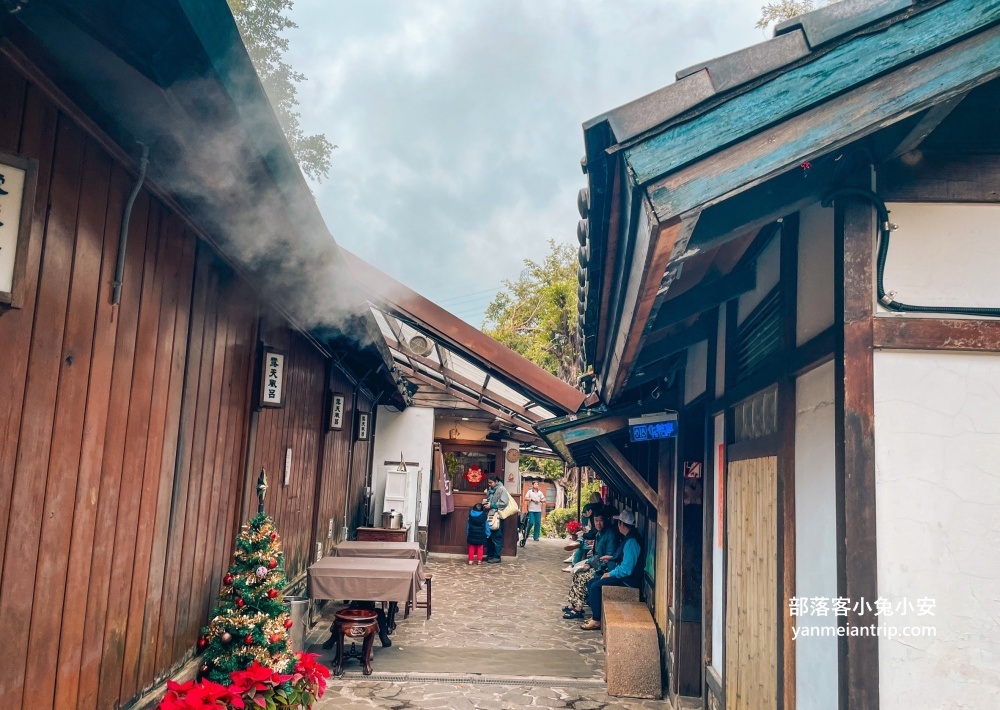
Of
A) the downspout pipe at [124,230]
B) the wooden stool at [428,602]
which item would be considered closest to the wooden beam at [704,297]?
the downspout pipe at [124,230]

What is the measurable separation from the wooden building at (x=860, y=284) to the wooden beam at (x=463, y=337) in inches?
148

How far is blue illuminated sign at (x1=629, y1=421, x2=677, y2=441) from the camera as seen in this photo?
744 centimetres

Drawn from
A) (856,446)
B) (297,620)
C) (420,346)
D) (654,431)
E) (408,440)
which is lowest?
(297,620)

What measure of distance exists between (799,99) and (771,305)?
195 cm

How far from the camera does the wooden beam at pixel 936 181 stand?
10.1 ft

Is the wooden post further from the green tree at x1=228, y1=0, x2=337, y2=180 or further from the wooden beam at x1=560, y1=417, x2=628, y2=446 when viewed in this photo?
the green tree at x1=228, y1=0, x2=337, y2=180

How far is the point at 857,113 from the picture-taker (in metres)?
2.57

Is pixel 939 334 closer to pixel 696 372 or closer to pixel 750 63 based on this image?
pixel 750 63

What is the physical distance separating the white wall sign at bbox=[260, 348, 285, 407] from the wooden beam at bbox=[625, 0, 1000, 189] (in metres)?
5.20

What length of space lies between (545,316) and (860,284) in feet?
92.8

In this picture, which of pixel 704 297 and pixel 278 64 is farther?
pixel 278 64

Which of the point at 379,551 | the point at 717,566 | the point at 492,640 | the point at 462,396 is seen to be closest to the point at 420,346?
the point at 379,551

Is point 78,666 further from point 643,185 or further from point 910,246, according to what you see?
point 910,246

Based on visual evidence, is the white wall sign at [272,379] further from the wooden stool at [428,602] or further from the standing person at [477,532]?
the standing person at [477,532]
